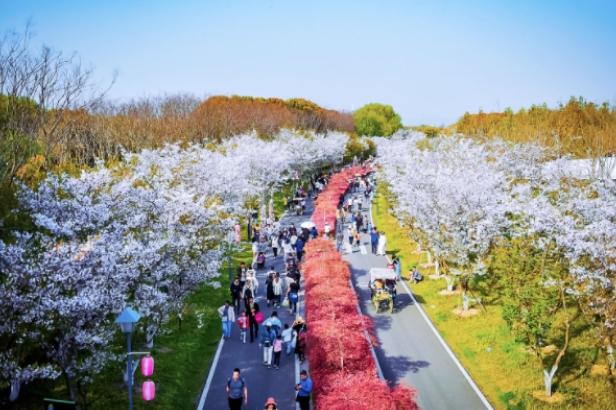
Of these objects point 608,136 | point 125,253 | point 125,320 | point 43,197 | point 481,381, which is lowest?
point 481,381

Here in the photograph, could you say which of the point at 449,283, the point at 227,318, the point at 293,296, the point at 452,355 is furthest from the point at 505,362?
the point at 227,318

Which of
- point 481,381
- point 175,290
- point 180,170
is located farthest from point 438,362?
point 180,170

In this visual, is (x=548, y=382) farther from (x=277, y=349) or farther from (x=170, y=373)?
(x=170, y=373)

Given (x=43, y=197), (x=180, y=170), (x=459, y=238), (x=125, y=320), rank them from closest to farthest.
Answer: (x=125, y=320)
(x=43, y=197)
(x=459, y=238)
(x=180, y=170)

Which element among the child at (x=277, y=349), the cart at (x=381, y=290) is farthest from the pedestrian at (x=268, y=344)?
the cart at (x=381, y=290)

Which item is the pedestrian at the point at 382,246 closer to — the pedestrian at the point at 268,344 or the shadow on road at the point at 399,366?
the shadow on road at the point at 399,366

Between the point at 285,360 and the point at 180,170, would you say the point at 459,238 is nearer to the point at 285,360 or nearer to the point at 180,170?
the point at 285,360
